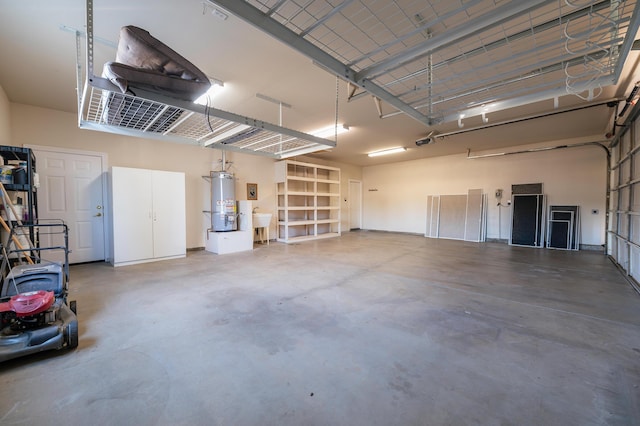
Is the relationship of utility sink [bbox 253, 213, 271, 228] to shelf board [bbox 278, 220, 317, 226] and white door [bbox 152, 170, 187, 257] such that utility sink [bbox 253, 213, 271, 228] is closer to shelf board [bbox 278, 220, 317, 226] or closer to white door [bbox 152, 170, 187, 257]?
shelf board [bbox 278, 220, 317, 226]

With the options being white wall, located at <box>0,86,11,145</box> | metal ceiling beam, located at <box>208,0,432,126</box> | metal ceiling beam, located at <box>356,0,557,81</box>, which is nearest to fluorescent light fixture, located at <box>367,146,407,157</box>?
metal ceiling beam, located at <box>208,0,432,126</box>

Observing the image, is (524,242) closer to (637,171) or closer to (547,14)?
(637,171)

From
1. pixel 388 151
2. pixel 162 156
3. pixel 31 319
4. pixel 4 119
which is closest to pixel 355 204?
pixel 388 151

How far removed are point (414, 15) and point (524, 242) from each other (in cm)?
732

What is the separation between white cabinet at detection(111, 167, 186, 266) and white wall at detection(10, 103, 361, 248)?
0.74 m

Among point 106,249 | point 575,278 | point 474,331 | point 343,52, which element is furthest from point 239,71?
point 575,278

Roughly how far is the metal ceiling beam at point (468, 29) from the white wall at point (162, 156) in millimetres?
5235

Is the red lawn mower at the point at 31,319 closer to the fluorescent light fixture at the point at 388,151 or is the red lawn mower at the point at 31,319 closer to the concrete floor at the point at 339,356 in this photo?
the concrete floor at the point at 339,356

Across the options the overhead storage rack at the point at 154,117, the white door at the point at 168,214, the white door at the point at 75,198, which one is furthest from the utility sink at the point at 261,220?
the white door at the point at 75,198

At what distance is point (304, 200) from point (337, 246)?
8.46 feet

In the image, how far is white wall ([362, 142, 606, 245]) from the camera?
630 centimetres

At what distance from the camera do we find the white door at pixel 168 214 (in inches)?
198

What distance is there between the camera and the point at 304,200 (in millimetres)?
8852

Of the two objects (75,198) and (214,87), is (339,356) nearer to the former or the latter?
(214,87)
